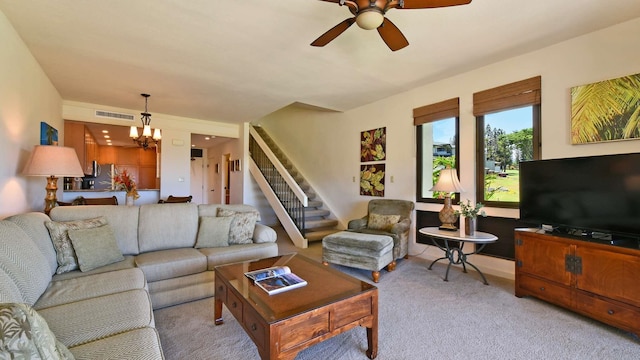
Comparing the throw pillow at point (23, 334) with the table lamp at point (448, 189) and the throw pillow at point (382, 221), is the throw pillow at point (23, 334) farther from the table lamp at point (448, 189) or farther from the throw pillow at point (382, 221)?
the throw pillow at point (382, 221)

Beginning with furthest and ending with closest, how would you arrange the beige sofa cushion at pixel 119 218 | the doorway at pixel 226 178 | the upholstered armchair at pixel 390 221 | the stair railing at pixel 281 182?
the doorway at pixel 226 178 → the stair railing at pixel 281 182 → the upholstered armchair at pixel 390 221 → the beige sofa cushion at pixel 119 218

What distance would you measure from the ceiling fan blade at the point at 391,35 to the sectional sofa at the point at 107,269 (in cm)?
232

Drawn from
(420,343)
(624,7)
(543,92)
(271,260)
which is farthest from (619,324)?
(271,260)

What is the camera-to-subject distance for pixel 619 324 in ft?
6.82

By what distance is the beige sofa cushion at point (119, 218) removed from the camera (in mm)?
2637

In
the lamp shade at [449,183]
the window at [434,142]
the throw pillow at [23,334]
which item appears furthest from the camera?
the window at [434,142]

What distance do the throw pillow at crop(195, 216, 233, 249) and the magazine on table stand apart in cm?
111

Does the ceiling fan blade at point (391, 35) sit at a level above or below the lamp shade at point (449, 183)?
above

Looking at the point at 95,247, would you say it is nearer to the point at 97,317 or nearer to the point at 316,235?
the point at 97,317

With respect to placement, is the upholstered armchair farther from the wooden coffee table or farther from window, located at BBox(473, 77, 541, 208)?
the wooden coffee table

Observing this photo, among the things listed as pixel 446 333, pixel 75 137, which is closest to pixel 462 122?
pixel 446 333

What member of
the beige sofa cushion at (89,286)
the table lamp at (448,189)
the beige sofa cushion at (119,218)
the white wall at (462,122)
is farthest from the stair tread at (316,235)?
the beige sofa cushion at (89,286)

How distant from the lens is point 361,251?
131 inches

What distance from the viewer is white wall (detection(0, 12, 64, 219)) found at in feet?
7.99
